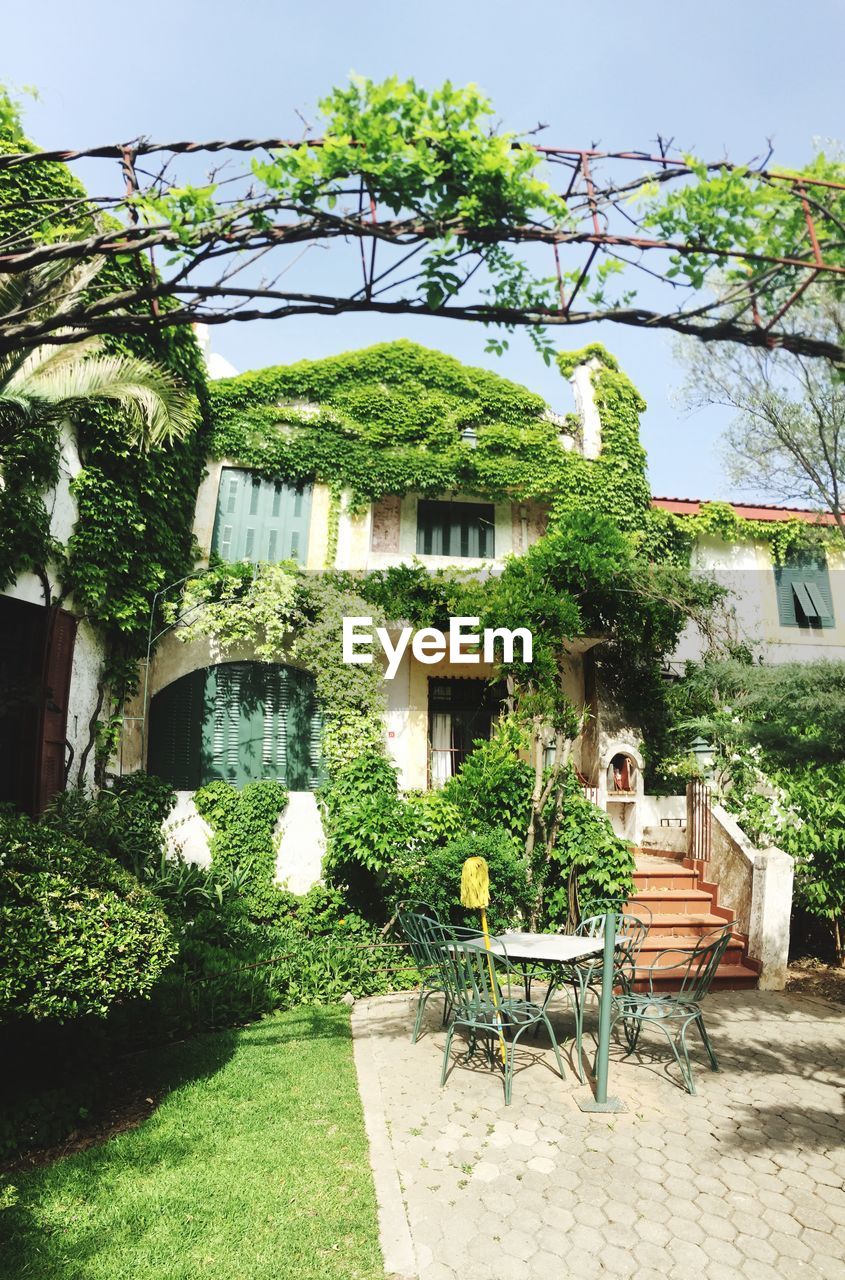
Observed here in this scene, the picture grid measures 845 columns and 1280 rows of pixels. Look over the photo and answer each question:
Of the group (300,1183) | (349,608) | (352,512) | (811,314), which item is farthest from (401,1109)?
(352,512)

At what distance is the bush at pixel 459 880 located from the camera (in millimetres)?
7691

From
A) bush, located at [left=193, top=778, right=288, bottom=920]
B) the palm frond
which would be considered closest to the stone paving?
bush, located at [left=193, top=778, right=288, bottom=920]

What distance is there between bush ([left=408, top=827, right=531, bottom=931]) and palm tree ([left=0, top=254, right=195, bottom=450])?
5.66 m

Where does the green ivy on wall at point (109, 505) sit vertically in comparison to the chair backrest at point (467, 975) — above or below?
above

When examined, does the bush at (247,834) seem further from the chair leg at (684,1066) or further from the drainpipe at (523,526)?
the drainpipe at (523,526)

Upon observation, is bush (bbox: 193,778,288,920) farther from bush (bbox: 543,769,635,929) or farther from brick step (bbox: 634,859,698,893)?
brick step (bbox: 634,859,698,893)

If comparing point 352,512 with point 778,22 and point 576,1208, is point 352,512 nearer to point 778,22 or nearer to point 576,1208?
point 778,22

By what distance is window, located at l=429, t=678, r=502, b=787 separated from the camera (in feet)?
37.2

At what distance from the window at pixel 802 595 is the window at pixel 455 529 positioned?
6.02 meters

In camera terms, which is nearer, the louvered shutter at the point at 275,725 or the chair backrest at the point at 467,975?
the chair backrest at the point at 467,975

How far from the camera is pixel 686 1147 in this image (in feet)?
13.8

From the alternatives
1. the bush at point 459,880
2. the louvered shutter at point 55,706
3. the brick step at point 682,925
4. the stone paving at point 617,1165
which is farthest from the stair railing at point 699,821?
the louvered shutter at point 55,706

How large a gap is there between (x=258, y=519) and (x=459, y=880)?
21.6 ft

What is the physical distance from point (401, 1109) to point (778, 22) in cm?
715
